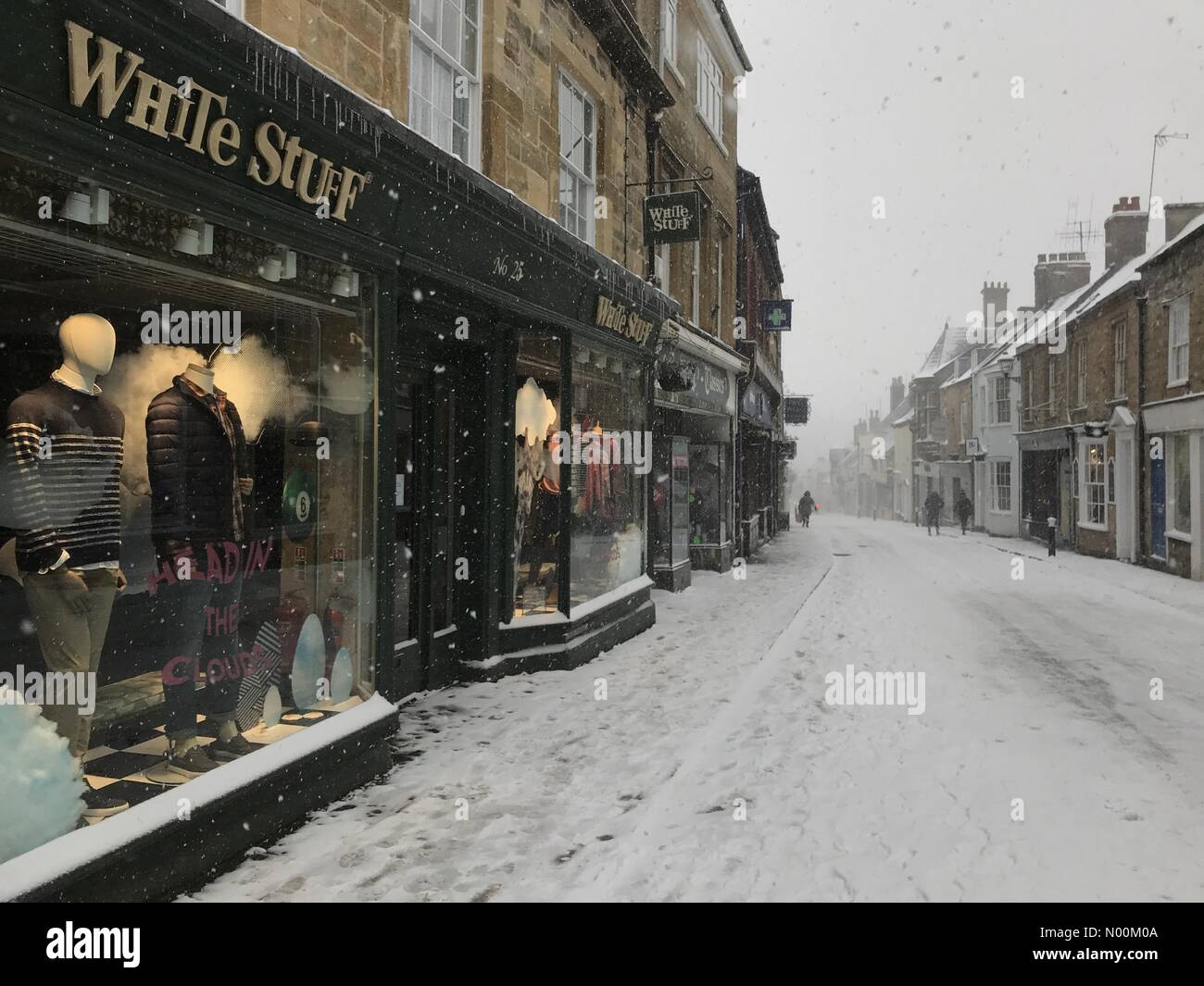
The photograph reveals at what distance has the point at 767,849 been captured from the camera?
4.07 meters

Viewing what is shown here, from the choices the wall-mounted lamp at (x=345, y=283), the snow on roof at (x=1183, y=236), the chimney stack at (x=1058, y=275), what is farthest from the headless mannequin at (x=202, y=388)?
the chimney stack at (x=1058, y=275)

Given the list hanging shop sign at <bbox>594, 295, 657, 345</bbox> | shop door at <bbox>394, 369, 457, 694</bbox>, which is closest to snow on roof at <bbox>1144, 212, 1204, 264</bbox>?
hanging shop sign at <bbox>594, 295, 657, 345</bbox>

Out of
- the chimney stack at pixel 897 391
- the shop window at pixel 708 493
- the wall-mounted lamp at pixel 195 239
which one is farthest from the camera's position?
the chimney stack at pixel 897 391

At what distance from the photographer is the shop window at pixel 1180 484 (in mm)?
17047

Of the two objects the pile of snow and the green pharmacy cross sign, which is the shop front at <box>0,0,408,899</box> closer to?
the pile of snow

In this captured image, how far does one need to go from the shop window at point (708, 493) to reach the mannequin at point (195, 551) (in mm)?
12614

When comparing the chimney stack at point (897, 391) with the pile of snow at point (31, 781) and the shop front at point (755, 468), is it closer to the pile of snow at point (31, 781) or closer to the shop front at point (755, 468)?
the shop front at point (755, 468)

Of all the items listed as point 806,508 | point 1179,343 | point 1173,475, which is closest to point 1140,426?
point 1173,475

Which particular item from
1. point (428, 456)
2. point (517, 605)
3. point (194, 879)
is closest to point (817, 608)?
point (517, 605)

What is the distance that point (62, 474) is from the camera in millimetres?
3807

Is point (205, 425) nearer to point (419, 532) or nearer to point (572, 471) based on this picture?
point (419, 532)

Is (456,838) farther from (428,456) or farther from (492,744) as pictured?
(428,456)

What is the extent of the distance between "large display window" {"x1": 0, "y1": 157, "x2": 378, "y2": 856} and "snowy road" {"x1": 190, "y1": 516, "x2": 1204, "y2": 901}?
0.94m

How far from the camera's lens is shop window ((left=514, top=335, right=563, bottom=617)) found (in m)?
8.08
